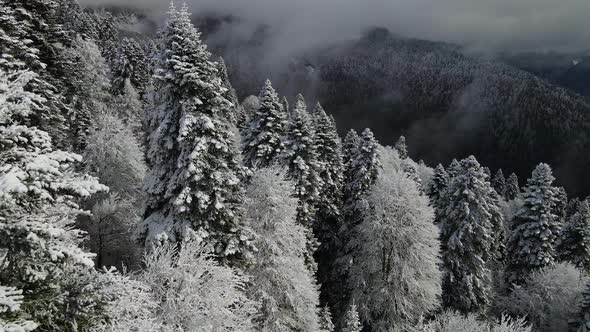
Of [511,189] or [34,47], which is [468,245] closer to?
[34,47]

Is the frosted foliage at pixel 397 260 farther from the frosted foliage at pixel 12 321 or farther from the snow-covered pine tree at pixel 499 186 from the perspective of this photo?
the snow-covered pine tree at pixel 499 186

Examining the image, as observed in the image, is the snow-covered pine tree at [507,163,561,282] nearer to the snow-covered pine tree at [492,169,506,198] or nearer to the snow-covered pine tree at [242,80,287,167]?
the snow-covered pine tree at [242,80,287,167]

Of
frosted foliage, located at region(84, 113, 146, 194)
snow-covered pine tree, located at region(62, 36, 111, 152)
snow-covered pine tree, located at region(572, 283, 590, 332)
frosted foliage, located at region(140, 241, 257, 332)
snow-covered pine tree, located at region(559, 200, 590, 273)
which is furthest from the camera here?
snow-covered pine tree, located at region(559, 200, 590, 273)

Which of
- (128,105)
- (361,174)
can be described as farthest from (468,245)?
(128,105)

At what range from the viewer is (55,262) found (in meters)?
6.41

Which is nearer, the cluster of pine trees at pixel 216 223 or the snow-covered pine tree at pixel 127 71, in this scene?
the cluster of pine trees at pixel 216 223

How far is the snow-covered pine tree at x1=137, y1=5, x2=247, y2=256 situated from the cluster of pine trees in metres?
0.08

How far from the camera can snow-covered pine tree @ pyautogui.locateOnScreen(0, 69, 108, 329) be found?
561 cm

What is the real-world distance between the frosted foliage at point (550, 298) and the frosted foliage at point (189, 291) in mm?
30505

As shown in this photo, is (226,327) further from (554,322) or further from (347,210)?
(554,322)

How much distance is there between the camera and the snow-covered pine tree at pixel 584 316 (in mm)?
29625

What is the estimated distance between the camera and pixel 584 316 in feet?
98.3

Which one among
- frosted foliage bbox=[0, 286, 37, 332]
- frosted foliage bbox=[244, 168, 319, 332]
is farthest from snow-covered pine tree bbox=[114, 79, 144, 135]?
frosted foliage bbox=[0, 286, 37, 332]

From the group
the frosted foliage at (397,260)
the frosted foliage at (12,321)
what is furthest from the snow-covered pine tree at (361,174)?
the frosted foliage at (12,321)
